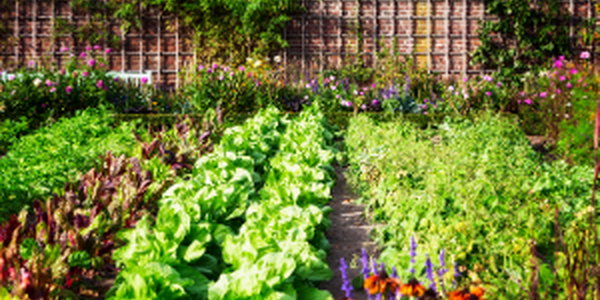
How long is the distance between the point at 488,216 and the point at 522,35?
9.44 m

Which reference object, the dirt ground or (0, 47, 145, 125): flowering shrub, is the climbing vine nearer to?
(0, 47, 145, 125): flowering shrub

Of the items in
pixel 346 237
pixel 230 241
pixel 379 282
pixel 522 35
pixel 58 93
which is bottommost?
pixel 346 237

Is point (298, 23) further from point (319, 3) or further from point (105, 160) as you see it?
point (105, 160)

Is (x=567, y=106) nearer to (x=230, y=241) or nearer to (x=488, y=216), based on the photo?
(x=488, y=216)

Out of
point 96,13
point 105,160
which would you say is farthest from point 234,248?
point 96,13

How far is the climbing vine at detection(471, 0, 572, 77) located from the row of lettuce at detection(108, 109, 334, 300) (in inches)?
327

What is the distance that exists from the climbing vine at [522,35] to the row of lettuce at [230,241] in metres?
8.31

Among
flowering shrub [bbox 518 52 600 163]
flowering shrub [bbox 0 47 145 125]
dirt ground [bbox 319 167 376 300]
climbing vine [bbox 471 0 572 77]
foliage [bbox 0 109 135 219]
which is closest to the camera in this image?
dirt ground [bbox 319 167 376 300]

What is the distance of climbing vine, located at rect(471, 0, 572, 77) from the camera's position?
10.9 meters

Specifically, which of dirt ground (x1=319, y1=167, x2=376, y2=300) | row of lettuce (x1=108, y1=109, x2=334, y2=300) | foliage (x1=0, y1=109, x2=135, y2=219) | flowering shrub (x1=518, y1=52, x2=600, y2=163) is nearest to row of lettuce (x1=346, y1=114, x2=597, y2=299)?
dirt ground (x1=319, y1=167, x2=376, y2=300)

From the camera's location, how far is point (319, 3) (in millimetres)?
11180

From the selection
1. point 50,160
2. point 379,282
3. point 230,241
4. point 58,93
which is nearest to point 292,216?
point 230,241

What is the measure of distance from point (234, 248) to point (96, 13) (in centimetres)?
1034

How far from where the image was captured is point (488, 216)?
8.14ft
